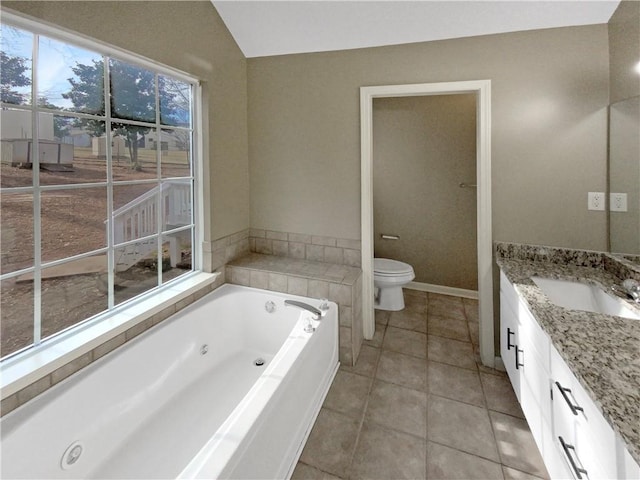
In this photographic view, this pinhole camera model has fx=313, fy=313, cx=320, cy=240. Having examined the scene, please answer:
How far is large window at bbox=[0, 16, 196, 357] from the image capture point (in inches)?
54.1

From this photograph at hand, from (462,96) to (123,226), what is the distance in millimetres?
3307

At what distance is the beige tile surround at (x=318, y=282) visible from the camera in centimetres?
224

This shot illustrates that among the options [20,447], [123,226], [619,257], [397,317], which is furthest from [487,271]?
[20,447]

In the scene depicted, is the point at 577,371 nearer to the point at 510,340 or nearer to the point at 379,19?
the point at 510,340

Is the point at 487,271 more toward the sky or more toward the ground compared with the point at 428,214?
more toward the ground

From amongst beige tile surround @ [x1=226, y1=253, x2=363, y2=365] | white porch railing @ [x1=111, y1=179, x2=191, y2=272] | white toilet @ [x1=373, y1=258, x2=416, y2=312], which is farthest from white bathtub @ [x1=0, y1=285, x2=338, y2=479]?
white toilet @ [x1=373, y1=258, x2=416, y2=312]

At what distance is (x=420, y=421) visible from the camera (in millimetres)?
1758

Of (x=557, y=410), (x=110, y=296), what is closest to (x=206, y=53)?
(x=110, y=296)

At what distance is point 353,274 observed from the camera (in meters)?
2.41

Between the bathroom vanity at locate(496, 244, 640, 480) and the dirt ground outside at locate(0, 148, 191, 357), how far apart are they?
216cm

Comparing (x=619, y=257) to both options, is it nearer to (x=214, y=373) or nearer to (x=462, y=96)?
(x=462, y=96)

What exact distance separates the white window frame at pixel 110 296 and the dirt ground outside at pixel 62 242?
0.04 m

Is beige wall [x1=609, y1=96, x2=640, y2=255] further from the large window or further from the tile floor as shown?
the large window

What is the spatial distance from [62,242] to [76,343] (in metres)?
0.50
